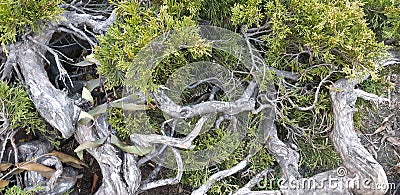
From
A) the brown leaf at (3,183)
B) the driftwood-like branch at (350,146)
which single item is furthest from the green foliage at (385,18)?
the brown leaf at (3,183)

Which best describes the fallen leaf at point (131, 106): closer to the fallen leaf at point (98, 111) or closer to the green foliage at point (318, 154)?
the fallen leaf at point (98, 111)

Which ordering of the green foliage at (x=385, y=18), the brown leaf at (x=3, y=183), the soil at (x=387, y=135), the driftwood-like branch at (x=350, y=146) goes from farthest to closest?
the soil at (x=387, y=135), the green foliage at (x=385, y=18), the brown leaf at (x=3, y=183), the driftwood-like branch at (x=350, y=146)

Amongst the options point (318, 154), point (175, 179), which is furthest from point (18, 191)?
point (318, 154)

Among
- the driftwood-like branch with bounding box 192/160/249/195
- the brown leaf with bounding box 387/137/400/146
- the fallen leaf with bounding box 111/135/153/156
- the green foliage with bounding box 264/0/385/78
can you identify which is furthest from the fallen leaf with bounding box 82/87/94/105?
the brown leaf with bounding box 387/137/400/146

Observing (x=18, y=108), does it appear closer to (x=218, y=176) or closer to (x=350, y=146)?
(x=218, y=176)

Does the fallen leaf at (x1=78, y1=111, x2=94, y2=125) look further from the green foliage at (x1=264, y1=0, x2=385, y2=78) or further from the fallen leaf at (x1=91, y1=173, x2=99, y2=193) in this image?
the green foliage at (x1=264, y1=0, x2=385, y2=78)

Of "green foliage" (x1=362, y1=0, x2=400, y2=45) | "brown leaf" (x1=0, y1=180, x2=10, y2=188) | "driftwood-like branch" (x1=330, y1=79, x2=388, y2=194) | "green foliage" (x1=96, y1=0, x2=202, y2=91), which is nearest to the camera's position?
"green foliage" (x1=96, y1=0, x2=202, y2=91)

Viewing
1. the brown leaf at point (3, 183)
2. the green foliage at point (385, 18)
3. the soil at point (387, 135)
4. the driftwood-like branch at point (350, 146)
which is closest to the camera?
the driftwood-like branch at point (350, 146)
